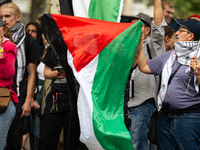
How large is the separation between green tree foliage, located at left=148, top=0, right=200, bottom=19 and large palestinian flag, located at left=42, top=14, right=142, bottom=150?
→ 9.00 metres

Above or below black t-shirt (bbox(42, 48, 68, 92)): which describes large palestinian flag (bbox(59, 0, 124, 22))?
above

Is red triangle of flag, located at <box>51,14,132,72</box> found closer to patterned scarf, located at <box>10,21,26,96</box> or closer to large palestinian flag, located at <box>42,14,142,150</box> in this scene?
large palestinian flag, located at <box>42,14,142,150</box>

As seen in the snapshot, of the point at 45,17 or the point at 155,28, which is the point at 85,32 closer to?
the point at 45,17

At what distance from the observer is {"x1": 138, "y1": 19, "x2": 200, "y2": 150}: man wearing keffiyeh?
12.2 feet

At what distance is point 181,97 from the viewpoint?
3.76 m

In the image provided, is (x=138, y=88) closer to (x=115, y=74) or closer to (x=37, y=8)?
(x=115, y=74)

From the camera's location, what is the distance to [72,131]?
143 inches

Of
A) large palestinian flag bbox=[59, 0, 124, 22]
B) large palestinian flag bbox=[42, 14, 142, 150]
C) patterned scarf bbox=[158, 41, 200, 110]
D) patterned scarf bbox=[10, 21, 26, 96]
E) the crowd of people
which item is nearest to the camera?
large palestinian flag bbox=[42, 14, 142, 150]

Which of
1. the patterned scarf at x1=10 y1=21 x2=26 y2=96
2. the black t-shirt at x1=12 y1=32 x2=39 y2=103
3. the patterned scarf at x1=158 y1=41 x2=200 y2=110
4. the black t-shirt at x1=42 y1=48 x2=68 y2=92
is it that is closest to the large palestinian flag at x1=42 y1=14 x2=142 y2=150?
the patterned scarf at x1=158 y1=41 x2=200 y2=110

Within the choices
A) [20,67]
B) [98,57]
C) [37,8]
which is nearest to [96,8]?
[98,57]

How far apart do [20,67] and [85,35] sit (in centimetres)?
151

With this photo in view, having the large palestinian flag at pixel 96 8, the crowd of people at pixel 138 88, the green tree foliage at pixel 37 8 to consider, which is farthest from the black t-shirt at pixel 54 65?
the green tree foliage at pixel 37 8

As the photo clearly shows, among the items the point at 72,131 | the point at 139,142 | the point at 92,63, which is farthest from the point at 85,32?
the point at 139,142

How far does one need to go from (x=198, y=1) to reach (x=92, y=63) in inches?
390
